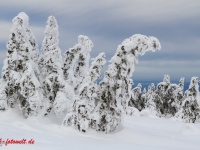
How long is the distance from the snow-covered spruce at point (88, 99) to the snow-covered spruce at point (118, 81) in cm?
47

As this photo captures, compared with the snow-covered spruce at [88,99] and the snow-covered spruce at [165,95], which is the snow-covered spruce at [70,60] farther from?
the snow-covered spruce at [165,95]

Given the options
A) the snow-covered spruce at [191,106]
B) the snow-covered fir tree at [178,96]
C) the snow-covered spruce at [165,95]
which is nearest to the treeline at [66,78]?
the snow-covered spruce at [191,106]

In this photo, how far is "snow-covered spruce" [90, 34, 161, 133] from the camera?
17609mm

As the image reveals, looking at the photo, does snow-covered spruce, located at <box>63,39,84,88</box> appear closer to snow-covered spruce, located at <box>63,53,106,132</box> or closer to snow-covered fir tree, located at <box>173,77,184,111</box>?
snow-covered spruce, located at <box>63,53,106,132</box>

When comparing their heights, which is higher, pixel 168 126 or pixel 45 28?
pixel 45 28

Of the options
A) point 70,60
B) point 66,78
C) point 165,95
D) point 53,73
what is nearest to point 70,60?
point 70,60

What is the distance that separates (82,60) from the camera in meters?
26.9

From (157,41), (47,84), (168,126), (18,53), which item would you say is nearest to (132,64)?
(157,41)

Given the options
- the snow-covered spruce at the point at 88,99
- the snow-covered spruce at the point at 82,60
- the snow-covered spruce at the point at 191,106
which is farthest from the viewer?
the snow-covered spruce at the point at 191,106

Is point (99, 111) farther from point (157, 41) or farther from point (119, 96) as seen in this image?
point (157, 41)

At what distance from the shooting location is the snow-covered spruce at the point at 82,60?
84.3ft

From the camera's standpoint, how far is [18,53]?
21375 millimetres

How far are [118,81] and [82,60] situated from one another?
9.74 metres

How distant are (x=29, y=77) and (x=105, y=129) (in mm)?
7114
